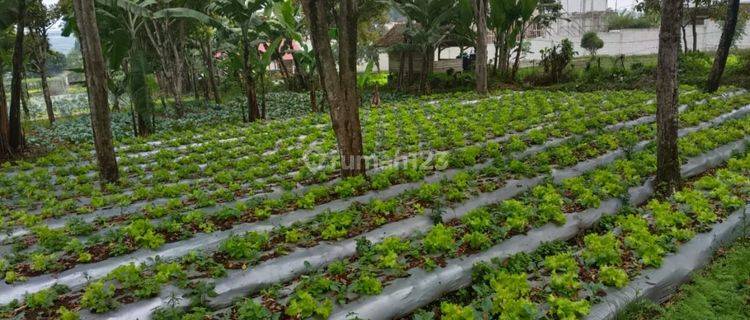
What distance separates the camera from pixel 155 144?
12273 millimetres

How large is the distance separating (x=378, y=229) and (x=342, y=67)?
2.44 meters

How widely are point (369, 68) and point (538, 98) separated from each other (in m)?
5.44

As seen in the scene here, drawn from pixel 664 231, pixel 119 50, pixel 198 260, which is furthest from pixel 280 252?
pixel 119 50

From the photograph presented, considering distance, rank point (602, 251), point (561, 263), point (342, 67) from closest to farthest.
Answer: point (561, 263) < point (602, 251) < point (342, 67)

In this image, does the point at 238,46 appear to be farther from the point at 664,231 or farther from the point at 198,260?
the point at 664,231

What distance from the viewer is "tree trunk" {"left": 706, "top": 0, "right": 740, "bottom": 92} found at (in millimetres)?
14602

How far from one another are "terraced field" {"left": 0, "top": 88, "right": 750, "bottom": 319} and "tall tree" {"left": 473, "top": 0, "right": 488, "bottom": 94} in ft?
29.7

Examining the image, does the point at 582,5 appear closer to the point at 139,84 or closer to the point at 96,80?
the point at 139,84

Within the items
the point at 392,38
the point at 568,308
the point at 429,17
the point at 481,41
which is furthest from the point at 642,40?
the point at 568,308

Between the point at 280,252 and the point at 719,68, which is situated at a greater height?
the point at 719,68

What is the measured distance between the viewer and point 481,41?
1905 cm

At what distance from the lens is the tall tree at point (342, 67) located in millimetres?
6871

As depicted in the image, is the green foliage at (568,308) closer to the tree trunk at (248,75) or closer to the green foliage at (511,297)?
the green foliage at (511,297)

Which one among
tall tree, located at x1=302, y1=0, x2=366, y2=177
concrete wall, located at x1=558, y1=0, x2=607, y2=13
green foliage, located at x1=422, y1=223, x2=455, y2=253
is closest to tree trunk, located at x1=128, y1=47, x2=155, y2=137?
tall tree, located at x1=302, y1=0, x2=366, y2=177
